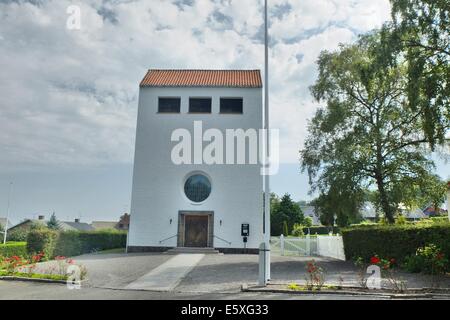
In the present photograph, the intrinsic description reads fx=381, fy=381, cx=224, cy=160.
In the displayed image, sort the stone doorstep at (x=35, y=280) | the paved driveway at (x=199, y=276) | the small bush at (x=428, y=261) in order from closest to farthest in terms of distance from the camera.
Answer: the paved driveway at (x=199, y=276) < the stone doorstep at (x=35, y=280) < the small bush at (x=428, y=261)

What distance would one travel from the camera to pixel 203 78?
28.6 m

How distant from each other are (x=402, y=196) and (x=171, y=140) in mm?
14989

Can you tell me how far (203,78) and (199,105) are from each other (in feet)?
8.51

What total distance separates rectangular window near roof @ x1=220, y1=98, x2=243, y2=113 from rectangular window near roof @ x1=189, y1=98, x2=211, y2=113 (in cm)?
99

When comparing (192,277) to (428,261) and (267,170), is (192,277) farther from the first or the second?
(428,261)

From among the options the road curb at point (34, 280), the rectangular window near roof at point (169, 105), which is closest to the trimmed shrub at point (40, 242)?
the road curb at point (34, 280)

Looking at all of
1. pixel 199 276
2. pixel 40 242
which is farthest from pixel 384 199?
pixel 40 242

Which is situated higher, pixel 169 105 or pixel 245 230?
pixel 169 105

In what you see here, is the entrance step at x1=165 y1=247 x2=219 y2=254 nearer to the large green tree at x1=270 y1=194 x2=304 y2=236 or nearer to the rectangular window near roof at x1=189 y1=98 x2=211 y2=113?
the rectangular window near roof at x1=189 y1=98 x2=211 y2=113

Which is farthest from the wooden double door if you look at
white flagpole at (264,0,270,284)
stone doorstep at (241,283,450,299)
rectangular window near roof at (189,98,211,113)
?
stone doorstep at (241,283,450,299)

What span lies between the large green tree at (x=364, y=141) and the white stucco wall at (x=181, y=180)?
19.1 ft

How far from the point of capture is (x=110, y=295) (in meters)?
9.77

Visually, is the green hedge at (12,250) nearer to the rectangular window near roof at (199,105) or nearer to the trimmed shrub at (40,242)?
the trimmed shrub at (40,242)

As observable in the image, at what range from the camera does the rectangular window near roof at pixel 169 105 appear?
27178 mm
